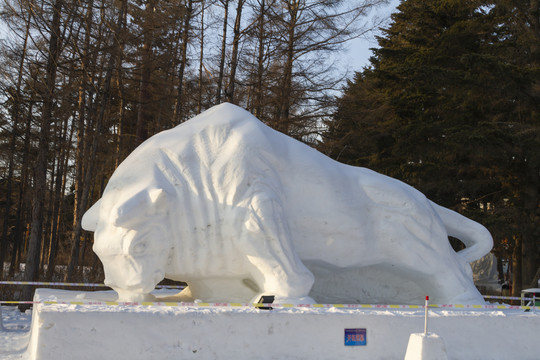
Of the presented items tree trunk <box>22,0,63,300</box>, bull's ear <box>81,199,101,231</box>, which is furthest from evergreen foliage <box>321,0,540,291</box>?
bull's ear <box>81,199,101,231</box>

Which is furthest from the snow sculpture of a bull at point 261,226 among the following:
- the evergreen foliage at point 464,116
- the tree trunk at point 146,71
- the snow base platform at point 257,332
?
the evergreen foliage at point 464,116

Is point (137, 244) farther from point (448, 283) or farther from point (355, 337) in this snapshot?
point (448, 283)

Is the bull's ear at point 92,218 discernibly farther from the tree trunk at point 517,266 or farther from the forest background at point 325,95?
the tree trunk at point 517,266

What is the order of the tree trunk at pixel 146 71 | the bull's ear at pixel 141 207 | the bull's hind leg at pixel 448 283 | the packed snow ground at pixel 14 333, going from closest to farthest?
the bull's ear at pixel 141 207 < the packed snow ground at pixel 14 333 < the bull's hind leg at pixel 448 283 < the tree trunk at pixel 146 71

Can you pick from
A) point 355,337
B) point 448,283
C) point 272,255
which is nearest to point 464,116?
point 448,283

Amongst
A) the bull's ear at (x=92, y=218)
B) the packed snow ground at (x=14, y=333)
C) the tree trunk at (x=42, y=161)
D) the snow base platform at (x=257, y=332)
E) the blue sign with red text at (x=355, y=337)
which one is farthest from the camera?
the tree trunk at (x=42, y=161)

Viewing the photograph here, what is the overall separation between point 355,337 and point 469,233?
3303 millimetres

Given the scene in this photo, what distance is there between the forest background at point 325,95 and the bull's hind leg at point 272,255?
6.83m

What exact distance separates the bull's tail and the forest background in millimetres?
7096

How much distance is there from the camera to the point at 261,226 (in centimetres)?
636

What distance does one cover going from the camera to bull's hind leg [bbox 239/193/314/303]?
633cm

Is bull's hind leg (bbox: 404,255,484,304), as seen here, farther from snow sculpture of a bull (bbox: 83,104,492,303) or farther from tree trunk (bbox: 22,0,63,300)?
tree trunk (bbox: 22,0,63,300)

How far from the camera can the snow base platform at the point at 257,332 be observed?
5000 millimetres

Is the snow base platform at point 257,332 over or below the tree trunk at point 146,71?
below
